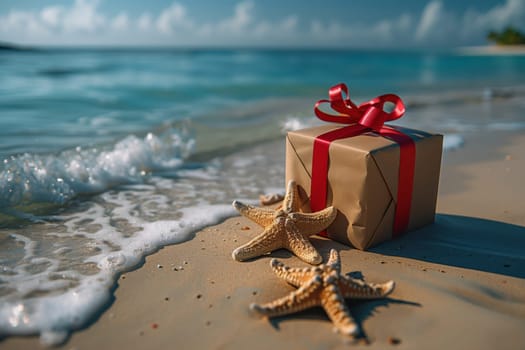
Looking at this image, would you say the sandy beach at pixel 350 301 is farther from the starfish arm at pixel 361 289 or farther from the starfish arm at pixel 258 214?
the starfish arm at pixel 258 214

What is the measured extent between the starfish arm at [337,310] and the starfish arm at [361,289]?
6 centimetres

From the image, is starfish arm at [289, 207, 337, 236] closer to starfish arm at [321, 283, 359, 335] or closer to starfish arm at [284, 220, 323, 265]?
starfish arm at [284, 220, 323, 265]

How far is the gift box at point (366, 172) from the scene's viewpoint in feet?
8.98

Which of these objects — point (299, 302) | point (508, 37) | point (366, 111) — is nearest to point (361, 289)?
point (299, 302)

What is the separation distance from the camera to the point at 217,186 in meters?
4.62

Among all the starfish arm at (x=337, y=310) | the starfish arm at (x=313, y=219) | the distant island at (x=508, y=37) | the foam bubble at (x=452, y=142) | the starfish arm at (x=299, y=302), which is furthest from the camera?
the distant island at (x=508, y=37)

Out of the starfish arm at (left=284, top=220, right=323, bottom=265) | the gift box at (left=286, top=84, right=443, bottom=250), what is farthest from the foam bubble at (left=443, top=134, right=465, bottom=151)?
the starfish arm at (left=284, top=220, right=323, bottom=265)

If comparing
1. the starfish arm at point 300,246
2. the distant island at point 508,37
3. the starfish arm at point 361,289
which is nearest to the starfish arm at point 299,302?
the starfish arm at point 361,289

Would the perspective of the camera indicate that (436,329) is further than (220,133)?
No

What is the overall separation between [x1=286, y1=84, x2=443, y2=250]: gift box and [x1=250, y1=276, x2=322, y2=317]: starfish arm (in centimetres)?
79

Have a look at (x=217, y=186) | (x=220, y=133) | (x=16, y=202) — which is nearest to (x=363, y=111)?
(x=217, y=186)

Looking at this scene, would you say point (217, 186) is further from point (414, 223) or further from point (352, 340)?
point (352, 340)

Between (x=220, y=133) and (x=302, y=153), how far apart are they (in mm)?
4909

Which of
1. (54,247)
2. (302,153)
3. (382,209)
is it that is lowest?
(54,247)
